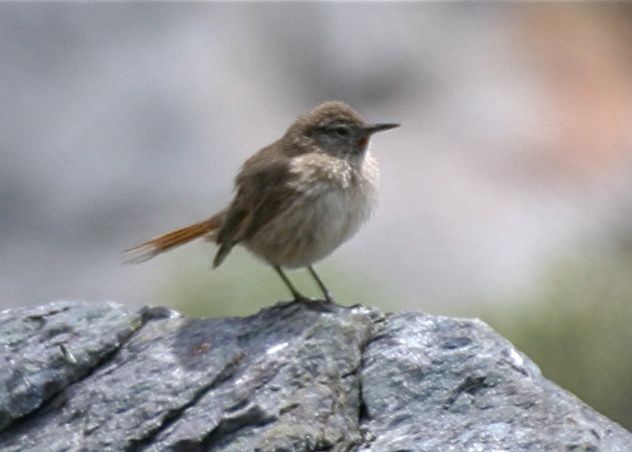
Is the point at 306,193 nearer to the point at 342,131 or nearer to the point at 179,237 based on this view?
the point at 342,131

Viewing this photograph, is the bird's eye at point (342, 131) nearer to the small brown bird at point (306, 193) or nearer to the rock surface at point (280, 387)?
the small brown bird at point (306, 193)

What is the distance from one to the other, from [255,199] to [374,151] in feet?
26.7

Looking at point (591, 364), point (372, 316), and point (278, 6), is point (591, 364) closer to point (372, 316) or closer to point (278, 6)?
point (372, 316)

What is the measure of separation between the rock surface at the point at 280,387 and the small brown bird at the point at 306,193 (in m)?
0.56

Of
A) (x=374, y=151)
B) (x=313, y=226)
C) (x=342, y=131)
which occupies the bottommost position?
(x=374, y=151)

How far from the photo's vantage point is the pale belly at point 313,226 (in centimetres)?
816

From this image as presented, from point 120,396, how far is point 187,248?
6.27m

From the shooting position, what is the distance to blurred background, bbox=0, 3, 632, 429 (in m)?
13.0

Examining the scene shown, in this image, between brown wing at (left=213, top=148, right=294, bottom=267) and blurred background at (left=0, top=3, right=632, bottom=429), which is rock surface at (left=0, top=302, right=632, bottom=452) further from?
blurred background at (left=0, top=3, right=632, bottom=429)

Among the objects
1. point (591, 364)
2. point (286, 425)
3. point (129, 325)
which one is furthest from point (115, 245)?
point (286, 425)

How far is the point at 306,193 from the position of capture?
8.20 meters

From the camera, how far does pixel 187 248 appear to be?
1345cm

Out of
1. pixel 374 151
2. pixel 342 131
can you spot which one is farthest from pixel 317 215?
pixel 374 151

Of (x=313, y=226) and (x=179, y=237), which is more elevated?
(x=313, y=226)
